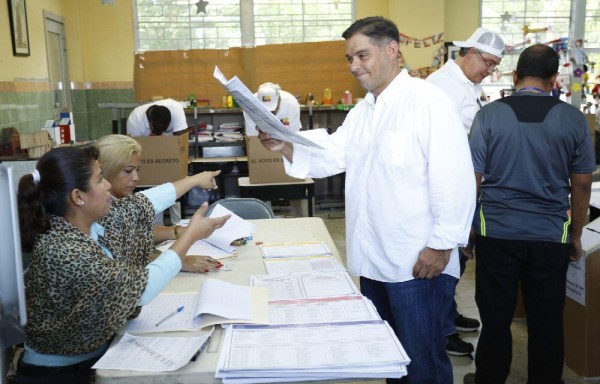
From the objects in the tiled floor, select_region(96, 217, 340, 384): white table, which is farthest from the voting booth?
select_region(96, 217, 340, 384): white table

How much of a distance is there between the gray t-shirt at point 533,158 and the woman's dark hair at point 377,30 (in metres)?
0.71

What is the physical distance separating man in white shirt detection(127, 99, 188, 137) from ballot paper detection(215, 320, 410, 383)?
3.63 m

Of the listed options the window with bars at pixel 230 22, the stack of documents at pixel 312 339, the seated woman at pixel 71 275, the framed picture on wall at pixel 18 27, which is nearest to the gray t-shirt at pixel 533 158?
the stack of documents at pixel 312 339

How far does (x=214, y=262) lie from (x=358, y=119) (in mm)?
774

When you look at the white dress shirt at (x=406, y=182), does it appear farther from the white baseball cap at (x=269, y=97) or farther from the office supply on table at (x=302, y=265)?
the white baseball cap at (x=269, y=97)

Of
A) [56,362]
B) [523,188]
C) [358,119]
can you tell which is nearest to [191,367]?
[56,362]

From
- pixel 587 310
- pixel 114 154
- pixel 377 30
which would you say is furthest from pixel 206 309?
pixel 587 310

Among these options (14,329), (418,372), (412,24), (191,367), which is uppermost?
(412,24)

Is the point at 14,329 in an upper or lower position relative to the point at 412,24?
lower

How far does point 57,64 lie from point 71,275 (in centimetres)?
633

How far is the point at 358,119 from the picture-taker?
2094mm

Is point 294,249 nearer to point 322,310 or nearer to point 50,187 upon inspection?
point 322,310

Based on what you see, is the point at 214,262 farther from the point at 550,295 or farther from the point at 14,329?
the point at 550,295

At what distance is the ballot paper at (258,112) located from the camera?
163 cm
